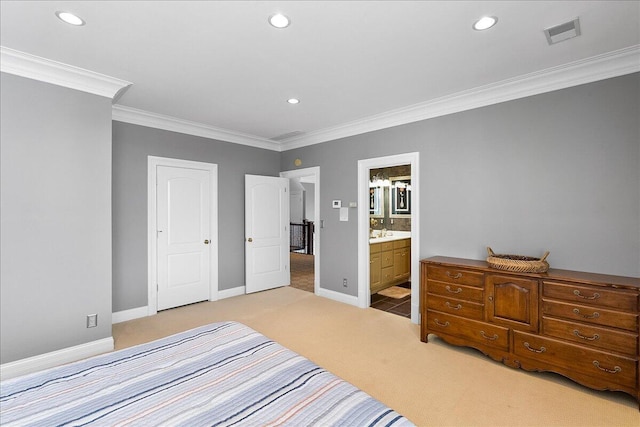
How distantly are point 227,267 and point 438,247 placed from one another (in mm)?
3163

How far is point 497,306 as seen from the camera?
9.09 feet

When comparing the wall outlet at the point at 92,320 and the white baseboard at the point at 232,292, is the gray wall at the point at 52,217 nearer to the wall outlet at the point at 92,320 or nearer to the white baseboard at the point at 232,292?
the wall outlet at the point at 92,320

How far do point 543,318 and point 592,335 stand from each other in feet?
1.00

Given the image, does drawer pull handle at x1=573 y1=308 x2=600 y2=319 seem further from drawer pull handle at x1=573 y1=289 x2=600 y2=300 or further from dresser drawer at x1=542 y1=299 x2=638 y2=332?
drawer pull handle at x1=573 y1=289 x2=600 y2=300

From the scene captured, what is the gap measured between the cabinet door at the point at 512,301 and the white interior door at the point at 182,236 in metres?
3.76

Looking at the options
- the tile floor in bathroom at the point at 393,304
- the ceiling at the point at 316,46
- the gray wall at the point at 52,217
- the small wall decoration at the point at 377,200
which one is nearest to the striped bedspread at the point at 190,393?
the gray wall at the point at 52,217

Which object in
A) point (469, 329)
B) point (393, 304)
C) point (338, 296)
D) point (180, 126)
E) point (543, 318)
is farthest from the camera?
point (338, 296)

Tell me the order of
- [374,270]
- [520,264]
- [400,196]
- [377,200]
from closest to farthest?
[520,264]
[374,270]
[400,196]
[377,200]

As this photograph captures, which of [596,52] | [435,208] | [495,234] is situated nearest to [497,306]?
[495,234]

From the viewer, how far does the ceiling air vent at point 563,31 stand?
6.93 feet

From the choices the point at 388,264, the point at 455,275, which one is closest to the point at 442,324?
the point at 455,275

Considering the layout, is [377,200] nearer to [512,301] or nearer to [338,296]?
[338,296]

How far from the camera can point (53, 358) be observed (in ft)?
9.02

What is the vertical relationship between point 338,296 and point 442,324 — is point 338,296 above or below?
below
